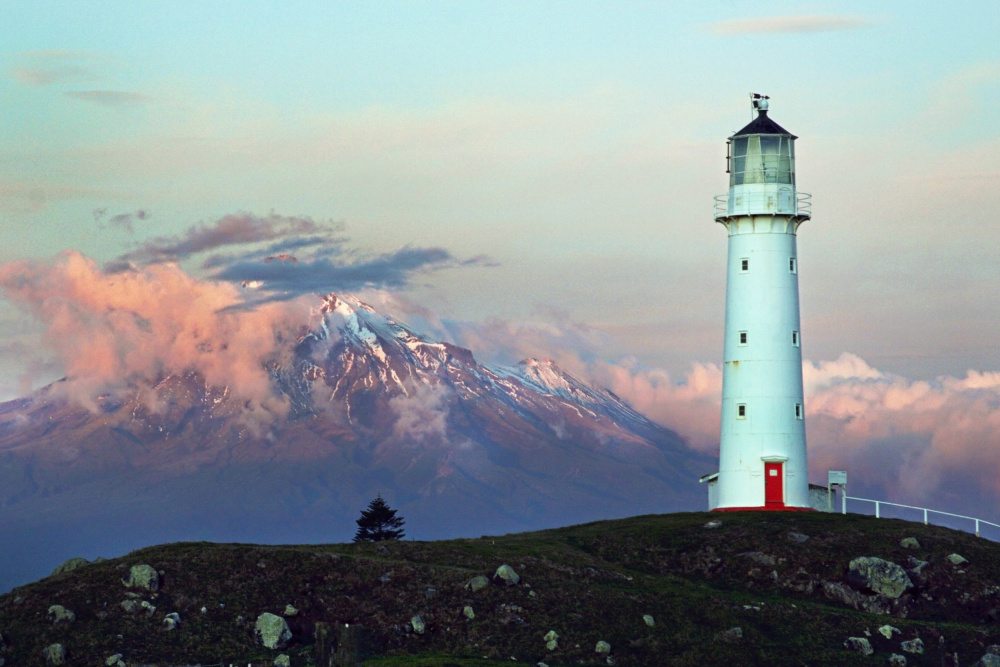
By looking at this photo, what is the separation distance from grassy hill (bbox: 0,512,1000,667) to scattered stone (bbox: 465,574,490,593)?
1.05 feet

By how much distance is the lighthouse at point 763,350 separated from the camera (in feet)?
306

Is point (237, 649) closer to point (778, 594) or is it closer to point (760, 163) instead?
point (778, 594)

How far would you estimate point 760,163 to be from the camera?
97.1 m

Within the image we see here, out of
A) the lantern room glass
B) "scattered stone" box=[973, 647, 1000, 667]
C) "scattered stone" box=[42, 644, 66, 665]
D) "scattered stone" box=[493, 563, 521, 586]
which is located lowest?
"scattered stone" box=[42, 644, 66, 665]

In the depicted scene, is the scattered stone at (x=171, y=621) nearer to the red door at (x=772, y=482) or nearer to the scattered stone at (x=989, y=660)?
the scattered stone at (x=989, y=660)

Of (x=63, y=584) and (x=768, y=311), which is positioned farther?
(x=768, y=311)

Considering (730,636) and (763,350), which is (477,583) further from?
(763,350)

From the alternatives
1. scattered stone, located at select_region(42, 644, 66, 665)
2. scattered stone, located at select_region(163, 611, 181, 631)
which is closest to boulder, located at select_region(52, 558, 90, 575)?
scattered stone, located at select_region(163, 611, 181, 631)

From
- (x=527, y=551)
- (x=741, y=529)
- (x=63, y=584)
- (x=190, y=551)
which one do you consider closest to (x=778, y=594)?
(x=741, y=529)

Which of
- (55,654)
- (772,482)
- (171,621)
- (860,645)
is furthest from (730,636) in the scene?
(55,654)

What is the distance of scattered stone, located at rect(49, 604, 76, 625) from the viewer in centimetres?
6488

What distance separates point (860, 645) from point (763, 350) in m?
28.4

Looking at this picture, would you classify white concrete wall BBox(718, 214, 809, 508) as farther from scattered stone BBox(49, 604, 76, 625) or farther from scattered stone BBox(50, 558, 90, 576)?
scattered stone BBox(49, 604, 76, 625)

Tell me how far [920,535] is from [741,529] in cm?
975
